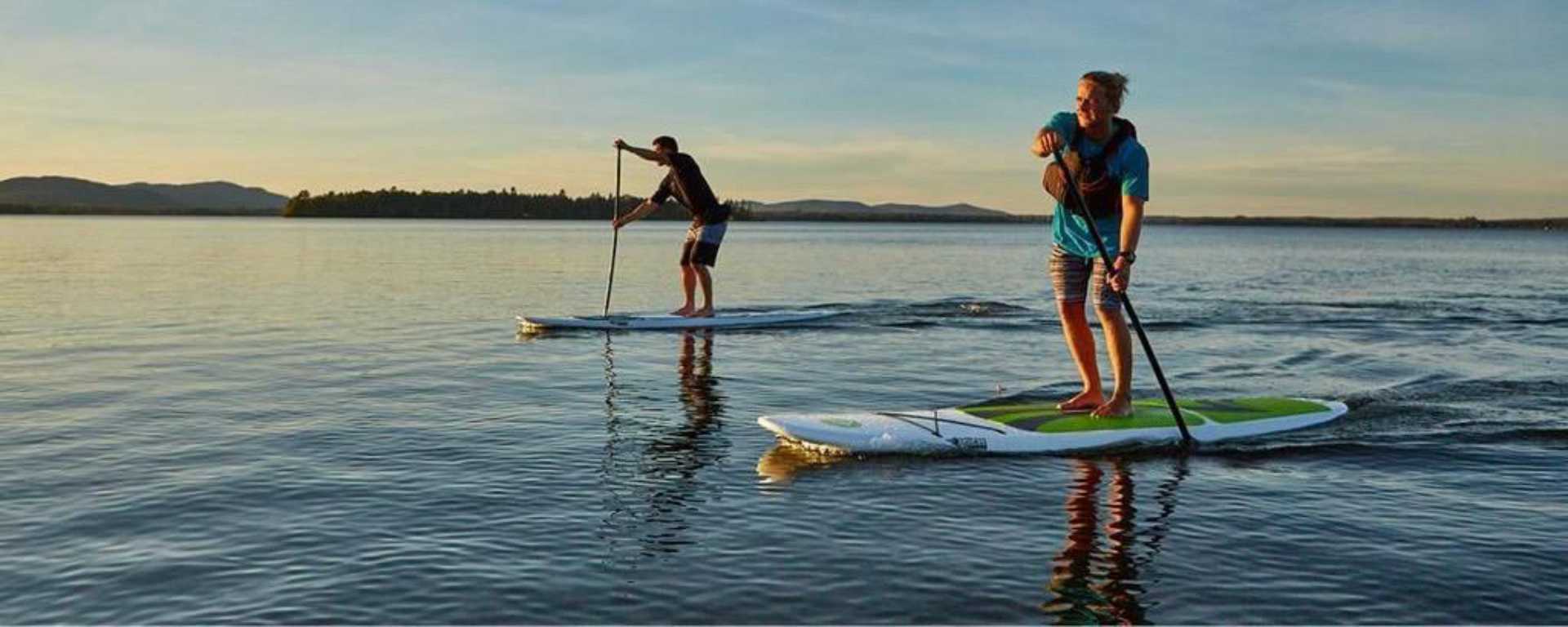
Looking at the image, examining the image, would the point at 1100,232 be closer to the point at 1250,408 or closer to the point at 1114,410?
the point at 1114,410

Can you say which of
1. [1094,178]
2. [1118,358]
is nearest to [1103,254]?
[1094,178]

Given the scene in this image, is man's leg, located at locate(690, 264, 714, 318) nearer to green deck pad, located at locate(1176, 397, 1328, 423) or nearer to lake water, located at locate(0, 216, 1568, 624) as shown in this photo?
lake water, located at locate(0, 216, 1568, 624)

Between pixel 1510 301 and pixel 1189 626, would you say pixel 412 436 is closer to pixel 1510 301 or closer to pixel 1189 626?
pixel 1189 626

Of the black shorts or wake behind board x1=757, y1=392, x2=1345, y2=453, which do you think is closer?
wake behind board x1=757, y1=392, x2=1345, y2=453

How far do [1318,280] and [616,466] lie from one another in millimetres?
34994

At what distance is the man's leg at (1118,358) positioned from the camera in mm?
9508

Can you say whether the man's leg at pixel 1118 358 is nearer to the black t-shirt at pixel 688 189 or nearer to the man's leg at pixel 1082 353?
the man's leg at pixel 1082 353

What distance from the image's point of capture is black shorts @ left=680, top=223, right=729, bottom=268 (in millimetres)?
18812

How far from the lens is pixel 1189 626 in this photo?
18.5ft

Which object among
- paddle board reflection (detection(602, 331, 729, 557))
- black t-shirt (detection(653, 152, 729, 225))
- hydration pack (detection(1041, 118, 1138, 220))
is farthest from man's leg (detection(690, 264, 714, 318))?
hydration pack (detection(1041, 118, 1138, 220))

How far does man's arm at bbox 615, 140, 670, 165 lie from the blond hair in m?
9.38

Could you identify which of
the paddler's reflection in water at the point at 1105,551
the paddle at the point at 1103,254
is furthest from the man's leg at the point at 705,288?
the paddler's reflection in water at the point at 1105,551

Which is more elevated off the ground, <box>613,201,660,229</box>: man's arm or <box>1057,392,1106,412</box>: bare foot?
<box>613,201,660,229</box>: man's arm

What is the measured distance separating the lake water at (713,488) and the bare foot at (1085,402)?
0.71 metres
